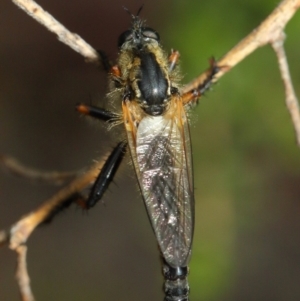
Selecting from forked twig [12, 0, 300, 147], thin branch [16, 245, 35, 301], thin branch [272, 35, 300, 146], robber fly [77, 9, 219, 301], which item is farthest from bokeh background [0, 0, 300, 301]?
thin branch [272, 35, 300, 146]

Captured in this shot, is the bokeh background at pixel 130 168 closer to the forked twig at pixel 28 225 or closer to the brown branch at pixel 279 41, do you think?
the forked twig at pixel 28 225

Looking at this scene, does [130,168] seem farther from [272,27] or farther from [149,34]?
[272,27]

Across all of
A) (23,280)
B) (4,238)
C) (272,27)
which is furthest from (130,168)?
(272,27)

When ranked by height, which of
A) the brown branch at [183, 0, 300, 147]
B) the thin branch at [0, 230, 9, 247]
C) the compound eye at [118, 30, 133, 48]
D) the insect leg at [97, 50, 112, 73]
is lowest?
the thin branch at [0, 230, 9, 247]

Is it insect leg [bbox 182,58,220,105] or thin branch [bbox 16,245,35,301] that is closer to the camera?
thin branch [bbox 16,245,35,301]

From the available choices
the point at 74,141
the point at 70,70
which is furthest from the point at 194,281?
the point at 70,70

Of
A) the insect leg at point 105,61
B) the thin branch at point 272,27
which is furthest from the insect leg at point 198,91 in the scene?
the insect leg at point 105,61

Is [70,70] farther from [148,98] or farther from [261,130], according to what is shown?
[148,98]

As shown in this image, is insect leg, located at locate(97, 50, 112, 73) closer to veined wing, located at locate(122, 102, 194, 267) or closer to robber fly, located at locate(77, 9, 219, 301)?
robber fly, located at locate(77, 9, 219, 301)
